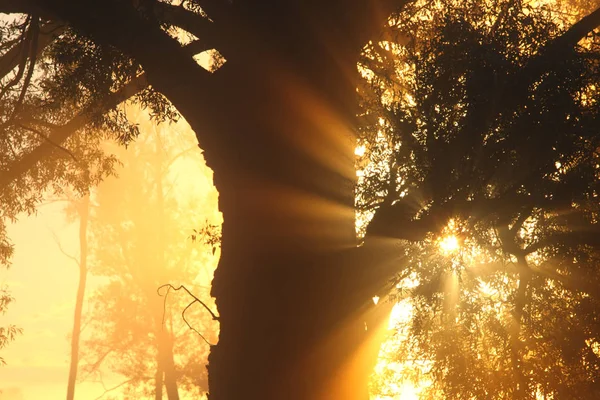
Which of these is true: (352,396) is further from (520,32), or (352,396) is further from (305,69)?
(520,32)

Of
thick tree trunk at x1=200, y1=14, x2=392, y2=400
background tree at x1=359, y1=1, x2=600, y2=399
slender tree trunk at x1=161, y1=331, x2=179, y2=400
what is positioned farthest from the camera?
slender tree trunk at x1=161, y1=331, x2=179, y2=400

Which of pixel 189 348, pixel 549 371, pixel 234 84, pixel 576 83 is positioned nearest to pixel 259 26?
pixel 234 84

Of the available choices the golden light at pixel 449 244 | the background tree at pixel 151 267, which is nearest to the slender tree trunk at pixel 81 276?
the background tree at pixel 151 267

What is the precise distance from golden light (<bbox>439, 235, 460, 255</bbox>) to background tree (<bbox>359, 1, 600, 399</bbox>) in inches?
0.8

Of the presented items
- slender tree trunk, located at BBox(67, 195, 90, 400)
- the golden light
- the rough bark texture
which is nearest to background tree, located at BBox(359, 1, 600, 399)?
the golden light

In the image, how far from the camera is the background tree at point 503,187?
886 centimetres

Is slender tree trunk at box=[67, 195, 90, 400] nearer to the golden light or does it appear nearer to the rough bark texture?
the rough bark texture

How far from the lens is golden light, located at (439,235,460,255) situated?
9.20 metres

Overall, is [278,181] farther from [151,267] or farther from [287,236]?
[151,267]

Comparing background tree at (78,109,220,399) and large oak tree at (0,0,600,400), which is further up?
background tree at (78,109,220,399)

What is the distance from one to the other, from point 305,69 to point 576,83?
3.56 meters

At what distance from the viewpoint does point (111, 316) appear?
37.8 metres

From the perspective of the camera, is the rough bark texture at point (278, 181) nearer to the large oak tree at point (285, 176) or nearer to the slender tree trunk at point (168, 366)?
the large oak tree at point (285, 176)

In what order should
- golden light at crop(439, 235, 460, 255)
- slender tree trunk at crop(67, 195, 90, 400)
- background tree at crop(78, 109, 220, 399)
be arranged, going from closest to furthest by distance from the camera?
golden light at crop(439, 235, 460, 255) → background tree at crop(78, 109, 220, 399) → slender tree trunk at crop(67, 195, 90, 400)
